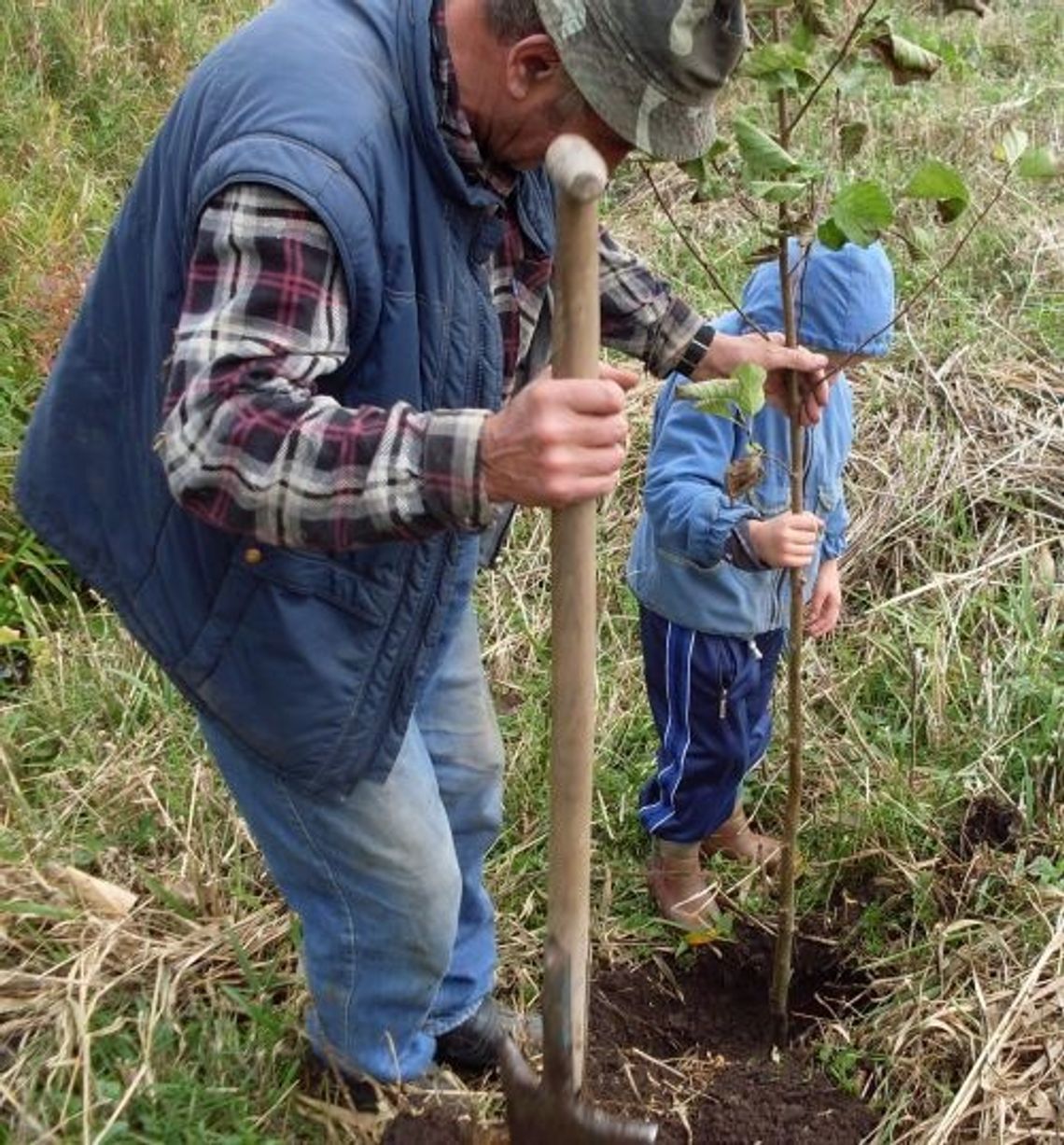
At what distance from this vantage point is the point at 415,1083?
252cm

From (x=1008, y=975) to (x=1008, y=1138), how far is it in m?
0.34

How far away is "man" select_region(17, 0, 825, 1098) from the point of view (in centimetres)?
160

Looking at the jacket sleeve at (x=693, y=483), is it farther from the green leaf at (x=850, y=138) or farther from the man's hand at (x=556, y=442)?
the man's hand at (x=556, y=442)

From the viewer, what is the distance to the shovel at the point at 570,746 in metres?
1.55

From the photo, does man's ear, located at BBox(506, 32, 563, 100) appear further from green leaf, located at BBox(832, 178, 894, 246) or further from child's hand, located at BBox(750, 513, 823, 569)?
child's hand, located at BBox(750, 513, 823, 569)

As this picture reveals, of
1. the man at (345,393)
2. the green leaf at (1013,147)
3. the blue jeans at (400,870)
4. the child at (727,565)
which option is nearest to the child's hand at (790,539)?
the child at (727,565)

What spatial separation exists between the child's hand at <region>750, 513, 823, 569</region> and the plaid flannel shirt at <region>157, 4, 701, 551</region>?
34.1 inches

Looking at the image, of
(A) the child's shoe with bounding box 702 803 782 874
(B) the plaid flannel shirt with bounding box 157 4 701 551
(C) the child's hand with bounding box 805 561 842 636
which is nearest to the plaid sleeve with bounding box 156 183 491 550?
(B) the plaid flannel shirt with bounding box 157 4 701 551

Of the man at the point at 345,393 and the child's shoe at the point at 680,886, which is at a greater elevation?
the man at the point at 345,393

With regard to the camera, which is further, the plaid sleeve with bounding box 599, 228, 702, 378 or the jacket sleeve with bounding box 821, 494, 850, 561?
the jacket sleeve with bounding box 821, 494, 850, 561

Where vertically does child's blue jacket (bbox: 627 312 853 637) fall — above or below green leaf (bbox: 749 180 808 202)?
below

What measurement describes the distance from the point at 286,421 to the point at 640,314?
0.98 metres

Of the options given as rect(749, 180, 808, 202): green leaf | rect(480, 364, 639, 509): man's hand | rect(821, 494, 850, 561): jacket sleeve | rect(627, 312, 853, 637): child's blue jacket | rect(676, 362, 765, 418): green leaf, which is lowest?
rect(821, 494, 850, 561): jacket sleeve

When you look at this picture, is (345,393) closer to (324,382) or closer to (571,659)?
(324,382)
